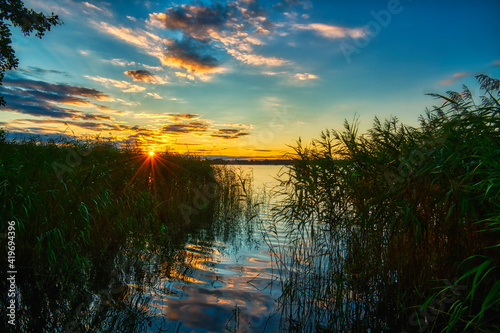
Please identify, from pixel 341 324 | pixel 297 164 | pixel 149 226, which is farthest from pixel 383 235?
pixel 149 226

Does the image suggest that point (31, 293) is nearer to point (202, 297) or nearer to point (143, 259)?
point (143, 259)

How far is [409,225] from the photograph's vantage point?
4.46 m

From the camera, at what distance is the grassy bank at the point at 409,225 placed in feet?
12.2

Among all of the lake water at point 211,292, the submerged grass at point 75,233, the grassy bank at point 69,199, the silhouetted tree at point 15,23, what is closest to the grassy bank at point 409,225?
the lake water at point 211,292

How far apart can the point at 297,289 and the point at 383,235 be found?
1887 millimetres

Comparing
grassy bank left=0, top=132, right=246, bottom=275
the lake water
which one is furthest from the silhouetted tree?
the lake water

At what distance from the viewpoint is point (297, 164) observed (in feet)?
21.3

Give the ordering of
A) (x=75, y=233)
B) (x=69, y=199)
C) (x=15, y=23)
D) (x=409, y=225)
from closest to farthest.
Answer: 1. (x=409, y=225)
2. (x=75, y=233)
3. (x=69, y=199)
4. (x=15, y=23)

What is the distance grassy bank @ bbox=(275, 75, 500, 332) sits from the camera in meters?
3.72

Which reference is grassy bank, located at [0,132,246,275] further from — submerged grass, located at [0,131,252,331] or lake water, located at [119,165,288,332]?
lake water, located at [119,165,288,332]

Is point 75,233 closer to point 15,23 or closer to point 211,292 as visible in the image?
point 211,292

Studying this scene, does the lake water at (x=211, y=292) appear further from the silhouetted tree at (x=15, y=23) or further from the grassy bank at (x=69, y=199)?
the silhouetted tree at (x=15, y=23)

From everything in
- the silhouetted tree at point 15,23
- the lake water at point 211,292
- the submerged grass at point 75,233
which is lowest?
the lake water at point 211,292

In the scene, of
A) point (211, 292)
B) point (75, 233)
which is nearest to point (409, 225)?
point (211, 292)
